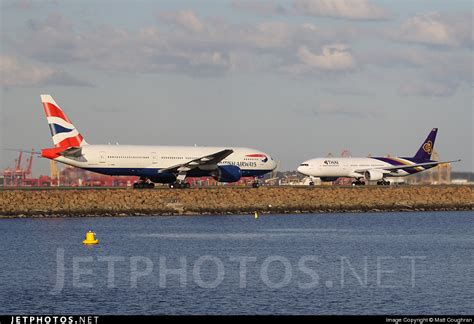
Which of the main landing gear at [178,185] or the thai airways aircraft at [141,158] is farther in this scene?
the main landing gear at [178,185]

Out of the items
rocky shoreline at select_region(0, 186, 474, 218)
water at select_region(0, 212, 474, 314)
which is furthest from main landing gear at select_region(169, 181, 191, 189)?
water at select_region(0, 212, 474, 314)

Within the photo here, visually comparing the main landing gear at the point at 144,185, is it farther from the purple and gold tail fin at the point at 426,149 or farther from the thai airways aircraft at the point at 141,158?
the purple and gold tail fin at the point at 426,149

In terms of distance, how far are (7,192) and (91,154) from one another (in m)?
11.2

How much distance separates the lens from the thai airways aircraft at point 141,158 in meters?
103

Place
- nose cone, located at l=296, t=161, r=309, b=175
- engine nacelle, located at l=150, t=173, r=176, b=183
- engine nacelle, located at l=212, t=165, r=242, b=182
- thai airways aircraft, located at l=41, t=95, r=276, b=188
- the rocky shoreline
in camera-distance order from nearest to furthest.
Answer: the rocky shoreline → thai airways aircraft, located at l=41, t=95, r=276, b=188 → engine nacelle, located at l=150, t=173, r=176, b=183 → engine nacelle, located at l=212, t=165, r=242, b=182 → nose cone, located at l=296, t=161, r=309, b=175

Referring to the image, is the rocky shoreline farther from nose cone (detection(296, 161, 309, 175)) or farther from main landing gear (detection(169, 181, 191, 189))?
nose cone (detection(296, 161, 309, 175))

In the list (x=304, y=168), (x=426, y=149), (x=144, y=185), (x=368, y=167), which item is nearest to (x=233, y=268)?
(x=144, y=185)

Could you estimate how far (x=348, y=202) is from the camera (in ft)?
369

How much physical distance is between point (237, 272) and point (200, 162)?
55.8 m

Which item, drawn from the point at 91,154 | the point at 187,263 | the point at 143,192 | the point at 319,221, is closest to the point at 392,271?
the point at 187,263

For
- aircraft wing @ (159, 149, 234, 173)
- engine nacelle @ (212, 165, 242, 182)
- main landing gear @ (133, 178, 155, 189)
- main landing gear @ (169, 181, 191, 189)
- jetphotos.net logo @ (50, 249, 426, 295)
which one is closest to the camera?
jetphotos.net logo @ (50, 249, 426, 295)

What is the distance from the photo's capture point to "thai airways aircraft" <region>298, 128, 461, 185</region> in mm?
133000

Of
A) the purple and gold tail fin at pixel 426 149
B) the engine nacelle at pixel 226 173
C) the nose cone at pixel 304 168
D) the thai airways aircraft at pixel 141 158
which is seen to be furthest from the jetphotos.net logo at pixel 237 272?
the purple and gold tail fin at pixel 426 149

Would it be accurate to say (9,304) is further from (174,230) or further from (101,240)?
(174,230)
